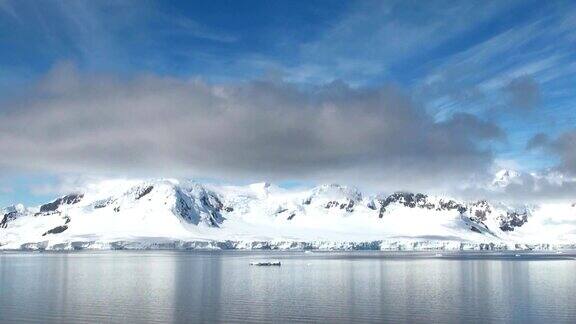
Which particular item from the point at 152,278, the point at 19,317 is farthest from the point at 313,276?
the point at 19,317

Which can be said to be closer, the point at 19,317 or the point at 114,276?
the point at 19,317

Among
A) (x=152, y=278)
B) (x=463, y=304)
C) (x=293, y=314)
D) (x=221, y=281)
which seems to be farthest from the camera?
(x=152, y=278)

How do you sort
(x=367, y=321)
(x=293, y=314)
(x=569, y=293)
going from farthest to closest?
(x=569, y=293) → (x=293, y=314) → (x=367, y=321)

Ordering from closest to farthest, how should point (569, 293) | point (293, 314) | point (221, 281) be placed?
point (293, 314)
point (569, 293)
point (221, 281)

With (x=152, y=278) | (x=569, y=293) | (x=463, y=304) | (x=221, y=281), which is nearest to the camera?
(x=463, y=304)

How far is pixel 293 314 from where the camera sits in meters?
60.4

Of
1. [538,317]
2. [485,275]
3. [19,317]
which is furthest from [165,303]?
[485,275]

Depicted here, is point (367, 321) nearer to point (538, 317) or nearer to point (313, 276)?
point (538, 317)

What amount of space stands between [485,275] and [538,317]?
57.7m

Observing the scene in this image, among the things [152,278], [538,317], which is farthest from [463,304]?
[152,278]

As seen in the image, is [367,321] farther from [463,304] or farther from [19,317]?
[19,317]

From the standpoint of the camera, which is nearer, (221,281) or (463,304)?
(463,304)

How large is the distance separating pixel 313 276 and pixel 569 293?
146 feet

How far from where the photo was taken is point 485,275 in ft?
374
